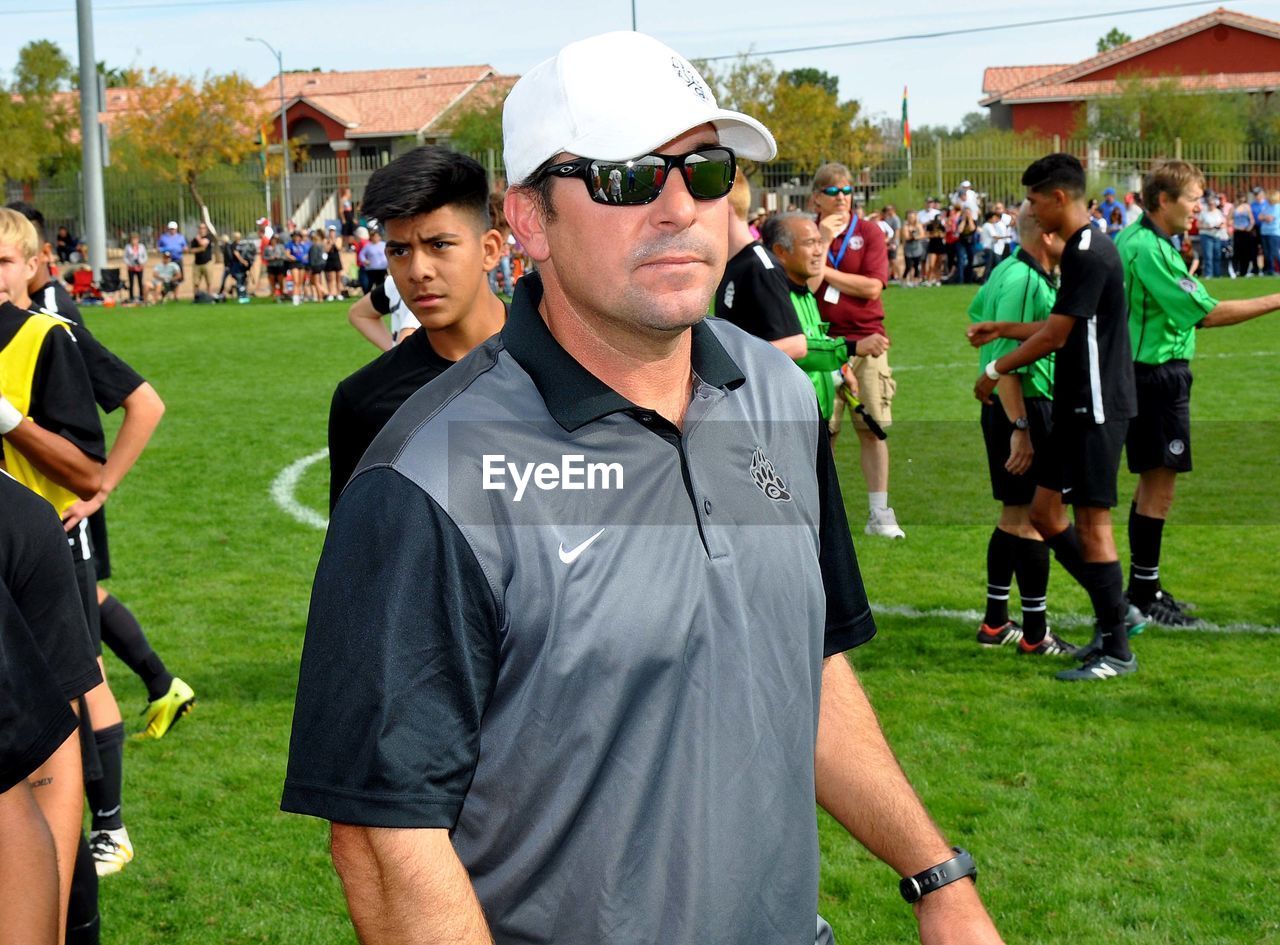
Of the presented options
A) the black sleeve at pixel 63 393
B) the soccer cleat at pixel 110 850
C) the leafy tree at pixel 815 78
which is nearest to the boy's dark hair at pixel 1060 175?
the black sleeve at pixel 63 393

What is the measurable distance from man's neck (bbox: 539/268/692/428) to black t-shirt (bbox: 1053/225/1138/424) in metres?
5.15

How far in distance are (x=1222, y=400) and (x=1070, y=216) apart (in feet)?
31.9

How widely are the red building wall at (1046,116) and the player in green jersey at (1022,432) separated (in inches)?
2483

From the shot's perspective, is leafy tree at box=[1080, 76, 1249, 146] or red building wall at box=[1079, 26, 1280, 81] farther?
red building wall at box=[1079, 26, 1280, 81]

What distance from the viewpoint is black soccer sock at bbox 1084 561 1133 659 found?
7.14 meters

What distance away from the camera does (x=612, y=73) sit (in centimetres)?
204

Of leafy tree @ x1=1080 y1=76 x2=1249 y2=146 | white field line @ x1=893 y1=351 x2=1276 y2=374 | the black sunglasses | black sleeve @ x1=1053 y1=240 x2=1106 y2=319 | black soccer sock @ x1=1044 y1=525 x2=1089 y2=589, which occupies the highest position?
leafy tree @ x1=1080 y1=76 x2=1249 y2=146

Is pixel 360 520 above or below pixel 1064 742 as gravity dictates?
above

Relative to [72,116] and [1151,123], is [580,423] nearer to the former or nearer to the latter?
[1151,123]

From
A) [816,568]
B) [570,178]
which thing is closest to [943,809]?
[816,568]

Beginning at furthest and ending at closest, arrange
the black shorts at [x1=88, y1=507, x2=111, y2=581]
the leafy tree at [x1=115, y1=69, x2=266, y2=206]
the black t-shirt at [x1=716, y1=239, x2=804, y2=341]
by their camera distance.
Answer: the leafy tree at [x1=115, y1=69, x2=266, y2=206] → the black t-shirt at [x1=716, y1=239, x2=804, y2=341] → the black shorts at [x1=88, y1=507, x2=111, y2=581]

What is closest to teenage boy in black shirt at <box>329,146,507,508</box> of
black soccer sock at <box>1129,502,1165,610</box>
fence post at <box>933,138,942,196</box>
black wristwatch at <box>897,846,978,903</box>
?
black wristwatch at <box>897,846,978,903</box>

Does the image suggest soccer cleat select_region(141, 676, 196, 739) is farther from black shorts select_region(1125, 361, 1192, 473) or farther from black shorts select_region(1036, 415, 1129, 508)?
black shorts select_region(1125, 361, 1192, 473)

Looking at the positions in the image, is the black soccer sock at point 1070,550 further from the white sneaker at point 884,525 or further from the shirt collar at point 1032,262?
the white sneaker at point 884,525
